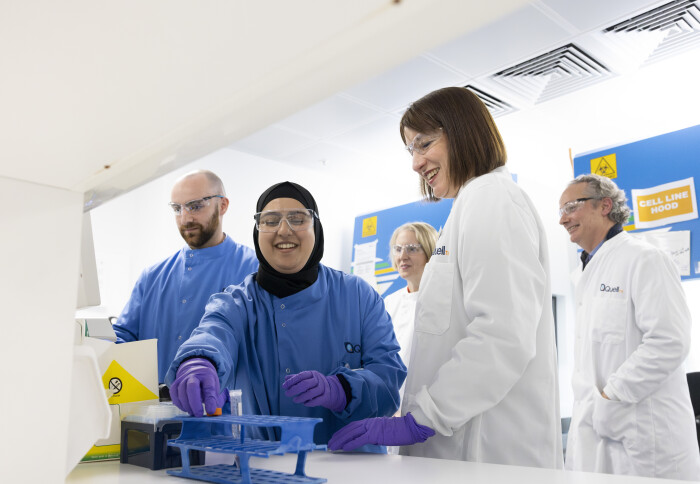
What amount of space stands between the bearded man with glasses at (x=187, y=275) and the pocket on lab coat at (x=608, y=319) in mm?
1758

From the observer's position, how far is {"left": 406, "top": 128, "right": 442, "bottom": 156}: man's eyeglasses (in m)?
1.66

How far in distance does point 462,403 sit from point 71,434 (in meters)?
0.83

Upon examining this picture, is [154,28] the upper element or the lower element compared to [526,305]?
upper

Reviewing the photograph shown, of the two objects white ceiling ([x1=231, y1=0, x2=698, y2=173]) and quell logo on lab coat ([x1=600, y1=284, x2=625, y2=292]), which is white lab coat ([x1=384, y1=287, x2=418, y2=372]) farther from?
white ceiling ([x1=231, y1=0, x2=698, y2=173])

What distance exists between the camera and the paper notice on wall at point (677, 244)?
3766mm

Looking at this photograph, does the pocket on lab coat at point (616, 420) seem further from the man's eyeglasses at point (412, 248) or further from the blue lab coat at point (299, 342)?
the blue lab coat at point (299, 342)

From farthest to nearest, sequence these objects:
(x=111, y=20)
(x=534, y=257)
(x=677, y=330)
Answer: (x=677, y=330), (x=534, y=257), (x=111, y=20)

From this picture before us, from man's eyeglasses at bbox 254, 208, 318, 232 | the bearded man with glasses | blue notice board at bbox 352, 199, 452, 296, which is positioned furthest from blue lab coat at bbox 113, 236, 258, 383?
blue notice board at bbox 352, 199, 452, 296

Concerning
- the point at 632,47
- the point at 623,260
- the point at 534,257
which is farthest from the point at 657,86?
the point at 534,257

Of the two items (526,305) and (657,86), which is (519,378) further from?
(657,86)

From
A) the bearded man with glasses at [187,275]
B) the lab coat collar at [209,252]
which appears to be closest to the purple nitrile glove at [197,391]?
the bearded man with glasses at [187,275]

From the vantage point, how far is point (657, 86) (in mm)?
4312

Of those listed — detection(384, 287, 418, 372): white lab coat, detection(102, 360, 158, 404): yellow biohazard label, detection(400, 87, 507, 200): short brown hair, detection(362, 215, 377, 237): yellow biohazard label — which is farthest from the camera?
detection(362, 215, 377, 237): yellow biohazard label

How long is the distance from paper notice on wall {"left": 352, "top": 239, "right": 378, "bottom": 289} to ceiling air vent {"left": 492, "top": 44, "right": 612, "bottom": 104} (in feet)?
7.29
